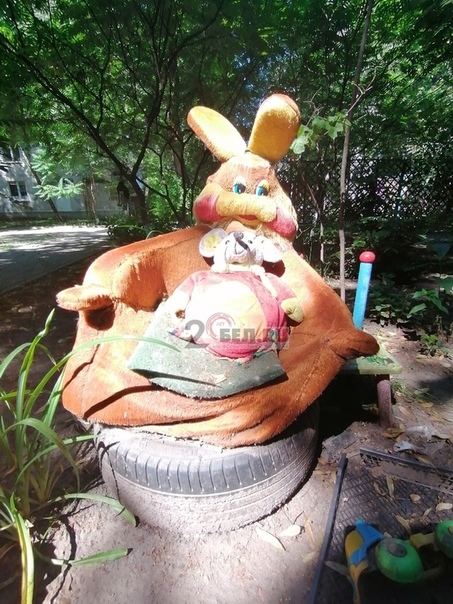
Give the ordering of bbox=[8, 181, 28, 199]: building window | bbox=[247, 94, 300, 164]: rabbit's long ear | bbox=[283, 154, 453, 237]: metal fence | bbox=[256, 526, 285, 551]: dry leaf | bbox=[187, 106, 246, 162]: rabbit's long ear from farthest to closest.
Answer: bbox=[8, 181, 28, 199]: building window < bbox=[283, 154, 453, 237]: metal fence < bbox=[187, 106, 246, 162]: rabbit's long ear < bbox=[247, 94, 300, 164]: rabbit's long ear < bbox=[256, 526, 285, 551]: dry leaf

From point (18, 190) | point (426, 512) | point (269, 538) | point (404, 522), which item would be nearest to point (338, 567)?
point (269, 538)

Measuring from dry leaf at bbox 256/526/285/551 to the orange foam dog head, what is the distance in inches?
52.6

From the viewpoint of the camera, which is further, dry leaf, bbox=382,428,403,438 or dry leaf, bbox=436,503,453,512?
dry leaf, bbox=382,428,403,438

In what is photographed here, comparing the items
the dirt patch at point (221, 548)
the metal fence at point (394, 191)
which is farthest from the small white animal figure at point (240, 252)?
the metal fence at point (394, 191)

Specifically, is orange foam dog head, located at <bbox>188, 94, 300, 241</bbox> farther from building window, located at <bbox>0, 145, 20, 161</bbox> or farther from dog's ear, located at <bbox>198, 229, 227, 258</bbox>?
building window, located at <bbox>0, 145, 20, 161</bbox>

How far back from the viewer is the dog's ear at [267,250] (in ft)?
5.41

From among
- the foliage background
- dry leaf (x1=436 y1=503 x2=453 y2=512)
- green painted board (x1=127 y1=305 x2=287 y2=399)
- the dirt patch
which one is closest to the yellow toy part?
green painted board (x1=127 y1=305 x2=287 y2=399)

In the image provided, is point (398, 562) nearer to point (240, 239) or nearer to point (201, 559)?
point (201, 559)

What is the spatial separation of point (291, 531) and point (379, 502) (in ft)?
A: 1.34

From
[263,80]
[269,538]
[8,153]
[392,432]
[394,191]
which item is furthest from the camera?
[394,191]

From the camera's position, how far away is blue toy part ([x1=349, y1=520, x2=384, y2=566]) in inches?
42.2

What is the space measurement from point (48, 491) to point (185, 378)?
0.78m

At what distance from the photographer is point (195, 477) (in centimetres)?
112

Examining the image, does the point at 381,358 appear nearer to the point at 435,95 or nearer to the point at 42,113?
the point at 42,113
